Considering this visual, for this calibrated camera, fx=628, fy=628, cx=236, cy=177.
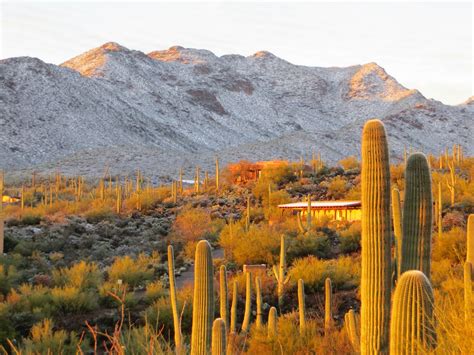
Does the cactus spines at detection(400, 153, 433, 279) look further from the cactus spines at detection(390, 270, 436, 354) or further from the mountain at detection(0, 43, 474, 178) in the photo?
the mountain at detection(0, 43, 474, 178)

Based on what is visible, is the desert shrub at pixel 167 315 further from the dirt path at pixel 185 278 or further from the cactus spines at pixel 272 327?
the dirt path at pixel 185 278

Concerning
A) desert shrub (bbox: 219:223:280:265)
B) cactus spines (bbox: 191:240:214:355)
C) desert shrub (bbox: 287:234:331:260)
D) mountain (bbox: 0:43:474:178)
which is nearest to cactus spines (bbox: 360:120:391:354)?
cactus spines (bbox: 191:240:214:355)

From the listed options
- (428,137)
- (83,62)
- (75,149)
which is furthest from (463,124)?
(83,62)

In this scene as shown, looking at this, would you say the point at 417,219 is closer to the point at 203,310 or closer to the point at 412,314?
the point at 412,314

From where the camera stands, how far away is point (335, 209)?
32.7 metres

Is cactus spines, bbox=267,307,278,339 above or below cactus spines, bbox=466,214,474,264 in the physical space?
below

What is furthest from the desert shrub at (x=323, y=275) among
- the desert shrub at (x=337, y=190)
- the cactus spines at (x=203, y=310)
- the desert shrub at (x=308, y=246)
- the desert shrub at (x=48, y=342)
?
the desert shrub at (x=337, y=190)

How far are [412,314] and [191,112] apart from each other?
112278mm

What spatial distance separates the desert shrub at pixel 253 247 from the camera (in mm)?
22875

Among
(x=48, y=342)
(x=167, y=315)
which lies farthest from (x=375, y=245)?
(x=167, y=315)

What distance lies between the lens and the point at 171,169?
242 feet

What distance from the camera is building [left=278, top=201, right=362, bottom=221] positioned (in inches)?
1246

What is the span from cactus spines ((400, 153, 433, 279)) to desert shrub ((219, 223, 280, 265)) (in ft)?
51.5

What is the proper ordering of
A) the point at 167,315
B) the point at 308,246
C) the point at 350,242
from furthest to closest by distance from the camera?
the point at 350,242 → the point at 308,246 → the point at 167,315
